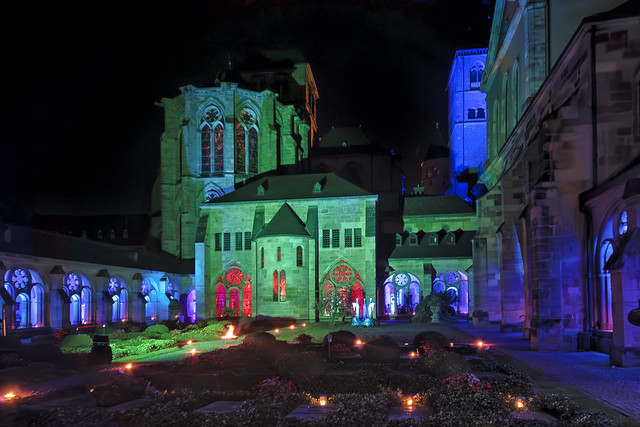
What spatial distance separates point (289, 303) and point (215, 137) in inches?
881

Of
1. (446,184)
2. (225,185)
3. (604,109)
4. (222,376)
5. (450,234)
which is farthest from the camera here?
(446,184)

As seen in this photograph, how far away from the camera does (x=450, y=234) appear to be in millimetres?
55688

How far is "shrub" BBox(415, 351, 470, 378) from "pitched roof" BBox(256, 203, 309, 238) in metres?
36.1

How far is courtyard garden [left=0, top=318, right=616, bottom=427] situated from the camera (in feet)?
28.5

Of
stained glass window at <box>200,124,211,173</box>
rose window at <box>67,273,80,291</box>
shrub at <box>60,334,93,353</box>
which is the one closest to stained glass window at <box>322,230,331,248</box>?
stained glass window at <box>200,124,211,173</box>

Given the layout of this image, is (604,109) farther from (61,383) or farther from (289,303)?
(289,303)

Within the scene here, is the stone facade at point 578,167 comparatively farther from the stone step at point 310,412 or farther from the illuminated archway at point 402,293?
the illuminated archway at point 402,293

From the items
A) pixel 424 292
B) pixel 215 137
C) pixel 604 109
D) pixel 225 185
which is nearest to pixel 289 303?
pixel 424 292

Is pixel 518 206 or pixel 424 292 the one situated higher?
pixel 518 206

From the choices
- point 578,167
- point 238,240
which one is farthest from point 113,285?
point 578,167

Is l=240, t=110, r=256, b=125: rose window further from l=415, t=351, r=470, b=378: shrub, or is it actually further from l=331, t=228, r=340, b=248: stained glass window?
l=415, t=351, r=470, b=378: shrub

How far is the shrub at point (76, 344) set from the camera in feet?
67.7

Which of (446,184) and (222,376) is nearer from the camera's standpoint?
(222,376)

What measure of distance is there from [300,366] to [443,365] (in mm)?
3321
